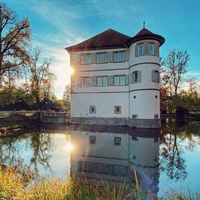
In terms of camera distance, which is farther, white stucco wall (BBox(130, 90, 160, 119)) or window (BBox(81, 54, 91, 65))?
window (BBox(81, 54, 91, 65))

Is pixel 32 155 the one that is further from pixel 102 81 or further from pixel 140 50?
pixel 140 50

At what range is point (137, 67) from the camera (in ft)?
59.6

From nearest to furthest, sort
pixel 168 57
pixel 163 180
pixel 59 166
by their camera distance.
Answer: pixel 163 180 < pixel 59 166 < pixel 168 57

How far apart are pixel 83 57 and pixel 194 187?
1887 cm

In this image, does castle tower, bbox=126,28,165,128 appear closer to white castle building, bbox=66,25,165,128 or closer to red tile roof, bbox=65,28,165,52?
white castle building, bbox=66,25,165,128

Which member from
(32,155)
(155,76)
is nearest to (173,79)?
(155,76)

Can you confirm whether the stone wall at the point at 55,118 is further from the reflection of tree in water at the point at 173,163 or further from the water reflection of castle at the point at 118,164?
the reflection of tree in water at the point at 173,163

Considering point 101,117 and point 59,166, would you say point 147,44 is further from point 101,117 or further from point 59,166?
point 59,166

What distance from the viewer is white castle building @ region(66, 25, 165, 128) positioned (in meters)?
17.6

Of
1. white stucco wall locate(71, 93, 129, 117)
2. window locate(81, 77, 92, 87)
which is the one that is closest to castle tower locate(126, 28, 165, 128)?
white stucco wall locate(71, 93, 129, 117)

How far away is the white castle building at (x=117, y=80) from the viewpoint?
1761 cm

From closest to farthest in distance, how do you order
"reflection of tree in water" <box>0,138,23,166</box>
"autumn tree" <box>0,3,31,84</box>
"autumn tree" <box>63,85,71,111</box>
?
"reflection of tree in water" <box>0,138,23,166</box>, "autumn tree" <box>0,3,31,84</box>, "autumn tree" <box>63,85,71,111</box>

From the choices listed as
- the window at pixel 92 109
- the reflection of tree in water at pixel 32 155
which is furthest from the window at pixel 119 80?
the reflection of tree in water at pixel 32 155

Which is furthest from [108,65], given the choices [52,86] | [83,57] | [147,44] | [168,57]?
[52,86]
